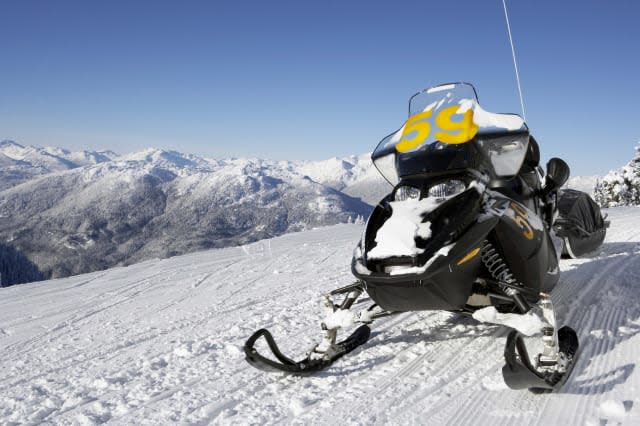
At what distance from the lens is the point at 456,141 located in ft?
11.4

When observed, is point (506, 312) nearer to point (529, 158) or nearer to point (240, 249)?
point (529, 158)

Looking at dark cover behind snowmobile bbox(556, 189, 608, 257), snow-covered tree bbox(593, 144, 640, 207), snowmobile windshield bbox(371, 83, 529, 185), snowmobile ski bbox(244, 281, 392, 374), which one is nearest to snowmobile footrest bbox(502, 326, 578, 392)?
snowmobile ski bbox(244, 281, 392, 374)

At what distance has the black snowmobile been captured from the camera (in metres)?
2.78

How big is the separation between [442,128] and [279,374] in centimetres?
230

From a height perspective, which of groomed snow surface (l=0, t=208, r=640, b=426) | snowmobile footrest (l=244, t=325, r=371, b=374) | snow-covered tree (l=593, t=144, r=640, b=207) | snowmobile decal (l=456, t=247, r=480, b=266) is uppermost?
snowmobile decal (l=456, t=247, r=480, b=266)

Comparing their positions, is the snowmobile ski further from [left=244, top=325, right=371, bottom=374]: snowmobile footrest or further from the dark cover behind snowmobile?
the dark cover behind snowmobile

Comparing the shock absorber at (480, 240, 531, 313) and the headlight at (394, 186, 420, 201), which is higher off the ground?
the headlight at (394, 186, 420, 201)

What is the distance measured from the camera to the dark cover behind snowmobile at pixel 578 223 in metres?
6.04

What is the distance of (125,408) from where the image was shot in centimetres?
276

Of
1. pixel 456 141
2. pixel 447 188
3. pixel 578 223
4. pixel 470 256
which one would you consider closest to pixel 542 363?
pixel 470 256

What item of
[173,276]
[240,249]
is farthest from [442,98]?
[240,249]

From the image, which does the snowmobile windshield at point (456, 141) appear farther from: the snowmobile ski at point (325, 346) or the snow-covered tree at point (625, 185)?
the snow-covered tree at point (625, 185)

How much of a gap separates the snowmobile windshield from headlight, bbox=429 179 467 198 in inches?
4.8

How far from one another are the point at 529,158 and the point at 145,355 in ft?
13.3
